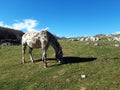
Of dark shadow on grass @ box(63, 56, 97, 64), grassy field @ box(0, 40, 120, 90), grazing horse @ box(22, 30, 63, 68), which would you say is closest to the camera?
grassy field @ box(0, 40, 120, 90)

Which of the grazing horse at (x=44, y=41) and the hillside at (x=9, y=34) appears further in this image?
the hillside at (x=9, y=34)

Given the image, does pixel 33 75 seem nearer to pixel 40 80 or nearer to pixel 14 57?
pixel 40 80

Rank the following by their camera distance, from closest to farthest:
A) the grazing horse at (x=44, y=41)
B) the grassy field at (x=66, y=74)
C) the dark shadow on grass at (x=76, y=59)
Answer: the grassy field at (x=66, y=74), the grazing horse at (x=44, y=41), the dark shadow on grass at (x=76, y=59)

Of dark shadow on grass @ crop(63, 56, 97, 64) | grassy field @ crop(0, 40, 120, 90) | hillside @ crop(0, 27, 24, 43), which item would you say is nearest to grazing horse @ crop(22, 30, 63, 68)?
grassy field @ crop(0, 40, 120, 90)

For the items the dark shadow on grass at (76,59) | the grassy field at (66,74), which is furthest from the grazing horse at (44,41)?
the dark shadow on grass at (76,59)

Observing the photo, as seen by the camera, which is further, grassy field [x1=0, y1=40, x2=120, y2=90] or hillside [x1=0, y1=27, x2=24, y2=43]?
hillside [x1=0, y1=27, x2=24, y2=43]

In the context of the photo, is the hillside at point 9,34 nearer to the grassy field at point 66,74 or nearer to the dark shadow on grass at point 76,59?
the grassy field at point 66,74

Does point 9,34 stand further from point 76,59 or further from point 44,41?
point 44,41

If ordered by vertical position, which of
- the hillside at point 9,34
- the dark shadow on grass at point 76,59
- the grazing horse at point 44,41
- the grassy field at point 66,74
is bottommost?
the grassy field at point 66,74

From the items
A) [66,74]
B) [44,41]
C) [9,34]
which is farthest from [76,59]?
[9,34]

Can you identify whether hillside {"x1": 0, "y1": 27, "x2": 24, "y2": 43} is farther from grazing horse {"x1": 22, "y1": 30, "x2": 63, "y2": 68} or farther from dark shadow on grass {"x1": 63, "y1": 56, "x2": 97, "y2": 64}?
grazing horse {"x1": 22, "y1": 30, "x2": 63, "y2": 68}

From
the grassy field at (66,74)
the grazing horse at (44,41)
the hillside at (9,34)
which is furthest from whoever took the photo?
the hillside at (9,34)

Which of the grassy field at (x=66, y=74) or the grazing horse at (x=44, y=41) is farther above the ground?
the grazing horse at (x=44, y=41)

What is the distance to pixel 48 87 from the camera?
887 inches
